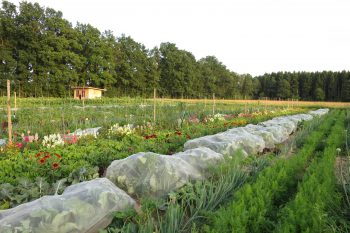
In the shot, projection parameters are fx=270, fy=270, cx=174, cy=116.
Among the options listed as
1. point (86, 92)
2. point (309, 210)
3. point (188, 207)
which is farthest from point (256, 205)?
point (86, 92)

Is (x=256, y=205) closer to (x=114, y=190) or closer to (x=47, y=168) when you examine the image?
(x=114, y=190)

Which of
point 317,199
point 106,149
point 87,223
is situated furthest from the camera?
point 106,149

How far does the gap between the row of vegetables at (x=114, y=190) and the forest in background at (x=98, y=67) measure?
101 feet

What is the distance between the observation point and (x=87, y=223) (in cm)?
250

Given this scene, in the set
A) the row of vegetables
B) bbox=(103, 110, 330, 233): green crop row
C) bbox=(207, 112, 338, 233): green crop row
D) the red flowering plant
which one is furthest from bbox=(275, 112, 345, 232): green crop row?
the red flowering plant

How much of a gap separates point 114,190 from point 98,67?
131ft

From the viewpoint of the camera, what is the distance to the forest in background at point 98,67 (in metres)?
→ 33.2

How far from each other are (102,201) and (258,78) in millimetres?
81740

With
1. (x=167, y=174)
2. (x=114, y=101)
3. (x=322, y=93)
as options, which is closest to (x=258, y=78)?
(x=322, y=93)

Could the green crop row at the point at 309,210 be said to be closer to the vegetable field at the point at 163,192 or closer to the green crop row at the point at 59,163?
the vegetable field at the point at 163,192

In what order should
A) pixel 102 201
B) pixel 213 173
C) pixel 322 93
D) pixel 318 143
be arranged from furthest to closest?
pixel 322 93
pixel 318 143
pixel 213 173
pixel 102 201

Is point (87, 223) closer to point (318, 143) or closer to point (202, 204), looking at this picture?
Answer: point (202, 204)

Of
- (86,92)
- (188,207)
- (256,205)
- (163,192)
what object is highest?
(86,92)

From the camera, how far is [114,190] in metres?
2.94
